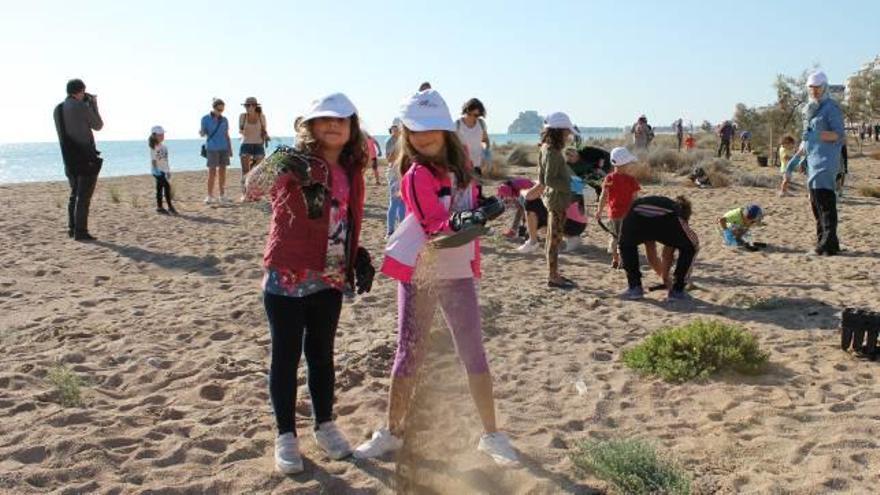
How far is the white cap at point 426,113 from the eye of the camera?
131 inches

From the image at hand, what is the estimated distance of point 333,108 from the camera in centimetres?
344

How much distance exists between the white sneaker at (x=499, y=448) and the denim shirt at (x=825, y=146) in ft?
22.5

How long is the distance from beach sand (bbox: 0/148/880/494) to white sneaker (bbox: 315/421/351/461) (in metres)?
0.08

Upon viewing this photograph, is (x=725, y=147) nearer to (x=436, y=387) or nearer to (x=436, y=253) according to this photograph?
(x=436, y=387)

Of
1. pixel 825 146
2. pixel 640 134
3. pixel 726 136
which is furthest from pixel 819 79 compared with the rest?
pixel 726 136

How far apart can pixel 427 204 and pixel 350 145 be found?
0.51 meters

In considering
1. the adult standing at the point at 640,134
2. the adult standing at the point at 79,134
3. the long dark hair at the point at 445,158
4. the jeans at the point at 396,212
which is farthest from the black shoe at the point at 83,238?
the adult standing at the point at 640,134

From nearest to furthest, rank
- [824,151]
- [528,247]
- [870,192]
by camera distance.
→ [824,151] → [528,247] → [870,192]

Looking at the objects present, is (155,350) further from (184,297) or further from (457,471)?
(457,471)

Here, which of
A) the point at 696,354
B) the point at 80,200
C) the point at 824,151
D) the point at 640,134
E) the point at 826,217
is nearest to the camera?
the point at 696,354

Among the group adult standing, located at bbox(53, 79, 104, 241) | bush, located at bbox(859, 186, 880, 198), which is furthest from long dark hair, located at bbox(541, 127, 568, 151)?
bush, located at bbox(859, 186, 880, 198)

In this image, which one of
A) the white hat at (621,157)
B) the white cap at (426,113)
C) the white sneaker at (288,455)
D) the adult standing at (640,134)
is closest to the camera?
the white cap at (426,113)

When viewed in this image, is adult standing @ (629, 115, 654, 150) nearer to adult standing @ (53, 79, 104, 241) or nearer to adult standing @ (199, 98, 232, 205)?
adult standing @ (199, 98, 232, 205)

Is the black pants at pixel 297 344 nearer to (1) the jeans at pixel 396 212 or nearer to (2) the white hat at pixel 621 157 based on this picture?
(2) the white hat at pixel 621 157
